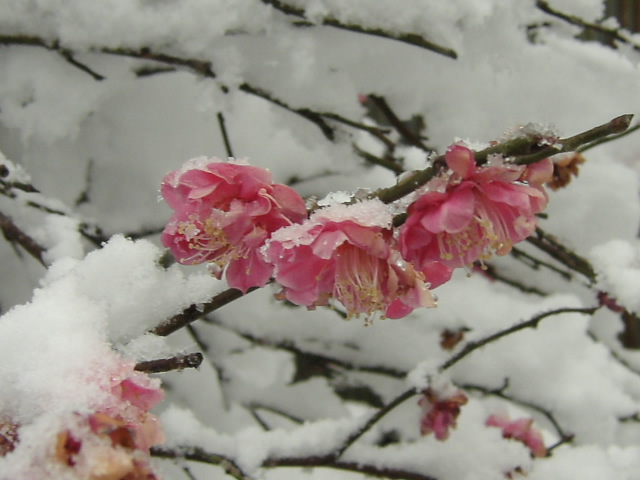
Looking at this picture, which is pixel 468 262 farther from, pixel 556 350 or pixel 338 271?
pixel 556 350

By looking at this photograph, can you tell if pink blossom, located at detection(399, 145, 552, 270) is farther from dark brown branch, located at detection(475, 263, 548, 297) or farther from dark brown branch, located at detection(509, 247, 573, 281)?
dark brown branch, located at detection(475, 263, 548, 297)

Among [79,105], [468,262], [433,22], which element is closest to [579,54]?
[433,22]

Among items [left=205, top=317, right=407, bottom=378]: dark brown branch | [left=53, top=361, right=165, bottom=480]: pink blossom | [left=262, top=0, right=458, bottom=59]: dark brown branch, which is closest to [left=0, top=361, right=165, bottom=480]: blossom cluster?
[left=53, top=361, right=165, bottom=480]: pink blossom

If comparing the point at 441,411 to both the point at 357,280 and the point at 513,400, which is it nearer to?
the point at 513,400

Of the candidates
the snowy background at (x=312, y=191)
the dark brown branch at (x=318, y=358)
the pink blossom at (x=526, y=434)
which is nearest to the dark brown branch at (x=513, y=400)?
the snowy background at (x=312, y=191)

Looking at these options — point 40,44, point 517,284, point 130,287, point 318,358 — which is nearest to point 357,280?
point 130,287

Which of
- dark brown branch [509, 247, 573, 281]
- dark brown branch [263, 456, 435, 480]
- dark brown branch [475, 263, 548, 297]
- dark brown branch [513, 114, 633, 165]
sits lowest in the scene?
dark brown branch [263, 456, 435, 480]

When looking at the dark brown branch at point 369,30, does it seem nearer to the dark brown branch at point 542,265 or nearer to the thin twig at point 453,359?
the thin twig at point 453,359

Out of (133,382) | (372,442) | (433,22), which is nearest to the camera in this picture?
(133,382)
